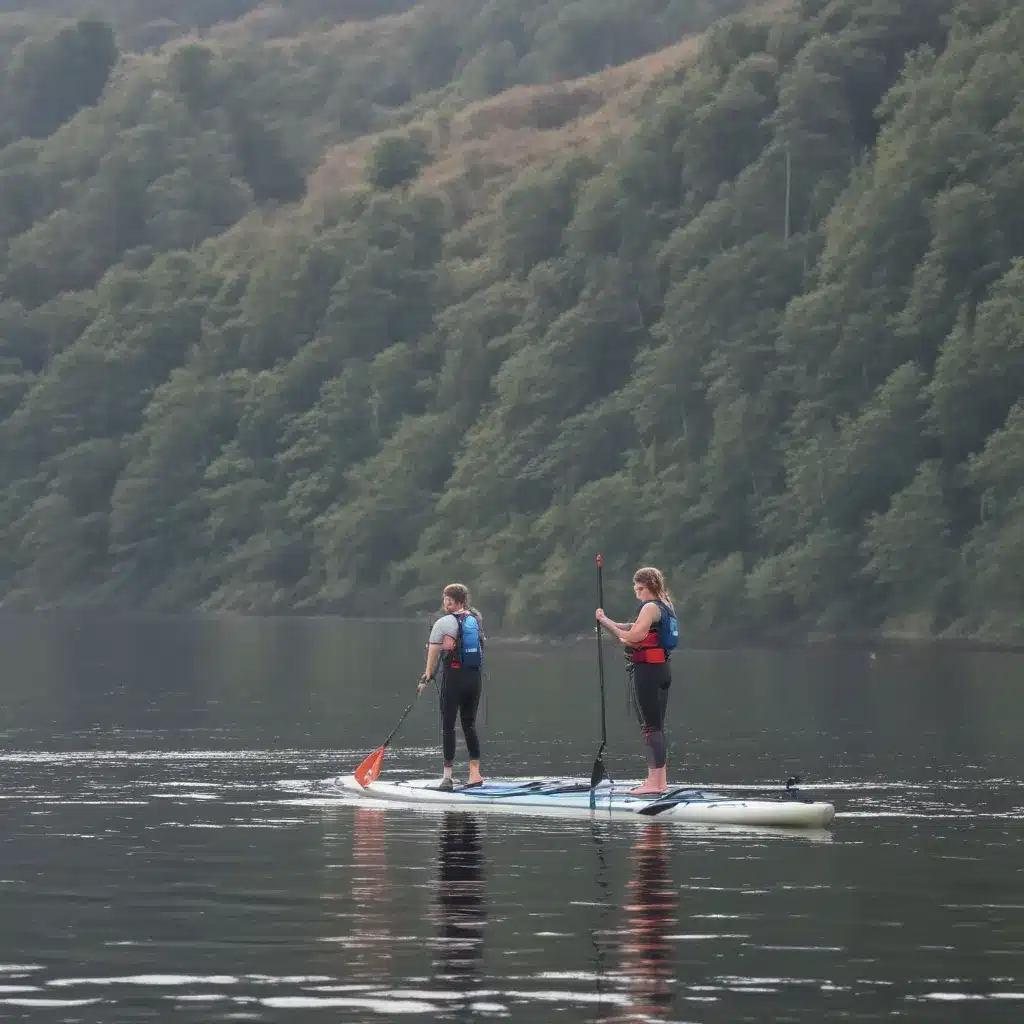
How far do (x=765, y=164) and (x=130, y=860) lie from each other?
81.2 meters

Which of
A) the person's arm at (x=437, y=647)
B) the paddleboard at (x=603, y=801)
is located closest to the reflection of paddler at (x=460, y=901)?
the paddleboard at (x=603, y=801)

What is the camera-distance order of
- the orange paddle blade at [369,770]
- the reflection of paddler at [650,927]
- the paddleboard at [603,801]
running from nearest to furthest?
the reflection of paddler at [650,927], the paddleboard at [603,801], the orange paddle blade at [369,770]

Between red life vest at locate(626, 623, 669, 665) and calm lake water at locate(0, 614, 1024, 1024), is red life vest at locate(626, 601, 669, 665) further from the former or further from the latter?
calm lake water at locate(0, 614, 1024, 1024)

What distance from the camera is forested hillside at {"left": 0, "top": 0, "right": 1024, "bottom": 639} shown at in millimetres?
89250

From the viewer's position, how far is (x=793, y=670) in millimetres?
66125

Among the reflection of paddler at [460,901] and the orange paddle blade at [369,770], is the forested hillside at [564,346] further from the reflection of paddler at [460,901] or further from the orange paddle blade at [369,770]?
the reflection of paddler at [460,901]

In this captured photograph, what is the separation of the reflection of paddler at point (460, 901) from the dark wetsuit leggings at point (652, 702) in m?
1.92

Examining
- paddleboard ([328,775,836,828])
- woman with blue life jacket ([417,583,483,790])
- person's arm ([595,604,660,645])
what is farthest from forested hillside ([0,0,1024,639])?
person's arm ([595,604,660,645])

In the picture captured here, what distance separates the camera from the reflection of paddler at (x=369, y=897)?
1798 centimetres

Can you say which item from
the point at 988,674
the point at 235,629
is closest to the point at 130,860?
the point at 988,674

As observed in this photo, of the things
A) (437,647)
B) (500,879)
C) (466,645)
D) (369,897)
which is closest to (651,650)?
(466,645)

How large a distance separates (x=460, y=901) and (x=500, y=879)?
5.07ft

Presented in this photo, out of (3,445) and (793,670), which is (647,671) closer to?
(793,670)

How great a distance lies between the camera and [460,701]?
29500 mm
